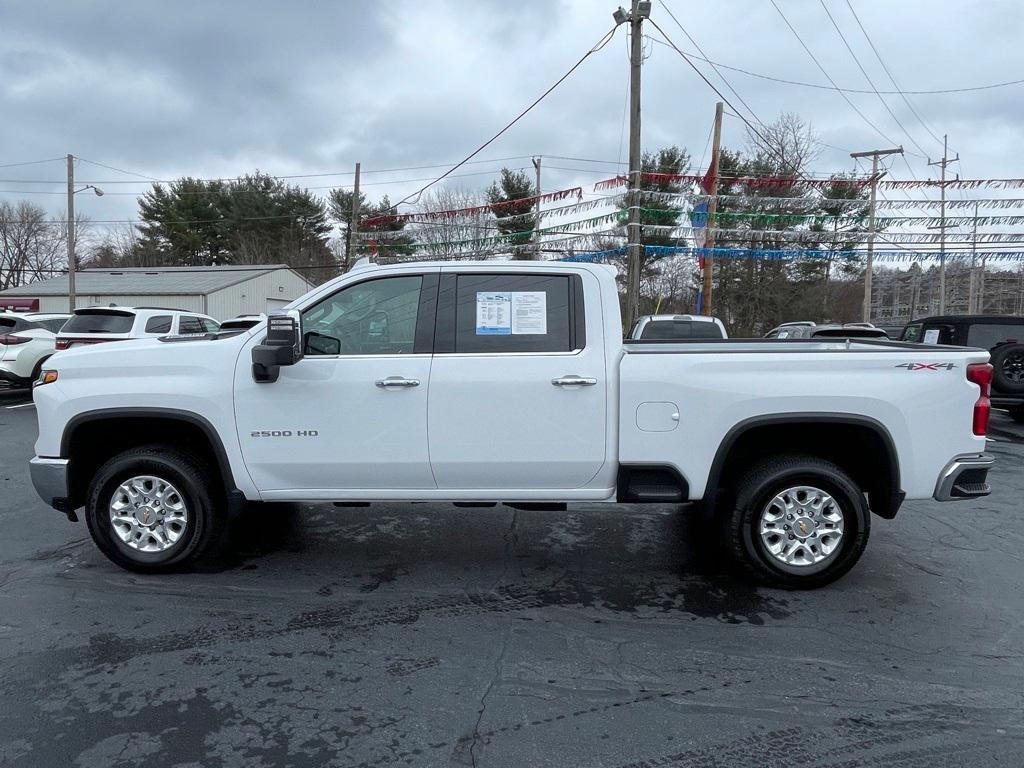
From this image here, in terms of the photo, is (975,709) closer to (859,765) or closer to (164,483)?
(859,765)

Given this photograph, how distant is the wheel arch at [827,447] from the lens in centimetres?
421

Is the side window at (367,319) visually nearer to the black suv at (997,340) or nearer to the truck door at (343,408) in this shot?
the truck door at (343,408)

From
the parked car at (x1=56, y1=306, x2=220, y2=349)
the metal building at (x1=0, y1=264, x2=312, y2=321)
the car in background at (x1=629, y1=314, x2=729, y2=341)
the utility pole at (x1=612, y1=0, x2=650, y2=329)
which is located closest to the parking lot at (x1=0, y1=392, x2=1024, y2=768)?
the car in background at (x1=629, y1=314, x2=729, y2=341)

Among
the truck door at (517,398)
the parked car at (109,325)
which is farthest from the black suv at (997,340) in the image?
the parked car at (109,325)

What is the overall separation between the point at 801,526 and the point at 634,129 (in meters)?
13.4

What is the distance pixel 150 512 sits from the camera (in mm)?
4555

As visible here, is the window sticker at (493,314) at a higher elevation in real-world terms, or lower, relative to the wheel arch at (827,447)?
higher

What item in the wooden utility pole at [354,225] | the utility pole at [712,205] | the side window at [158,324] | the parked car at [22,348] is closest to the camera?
the side window at [158,324]

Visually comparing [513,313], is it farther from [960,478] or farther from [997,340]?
[997,340]

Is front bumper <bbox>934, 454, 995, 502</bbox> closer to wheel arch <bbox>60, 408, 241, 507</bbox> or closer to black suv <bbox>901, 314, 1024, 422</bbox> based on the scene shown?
wheel arch <bbox>60, 408, 241, 507</bbox>

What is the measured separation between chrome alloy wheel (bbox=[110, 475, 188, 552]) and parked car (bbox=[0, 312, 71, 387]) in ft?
35.5

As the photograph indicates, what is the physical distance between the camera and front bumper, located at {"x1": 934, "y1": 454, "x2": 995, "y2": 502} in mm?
4254

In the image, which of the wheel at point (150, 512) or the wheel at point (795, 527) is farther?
the wheel at point (150, 512)

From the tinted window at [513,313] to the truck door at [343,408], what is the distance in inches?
9.8
